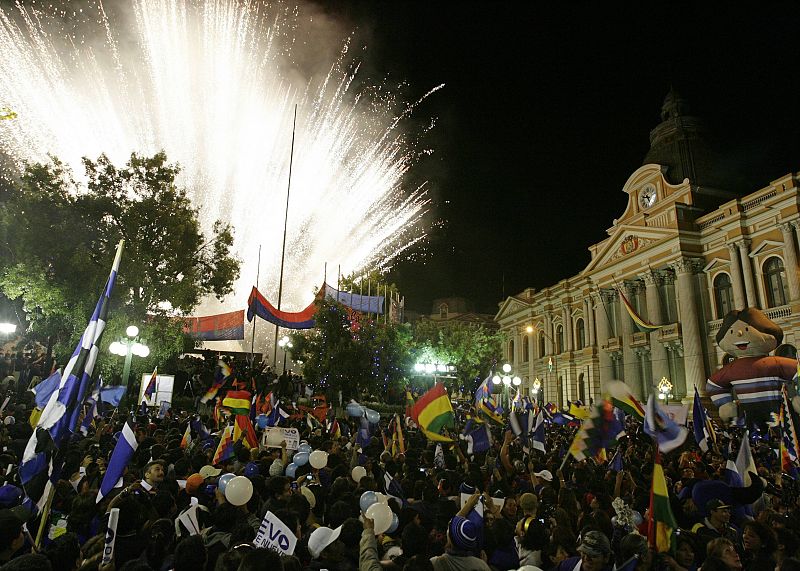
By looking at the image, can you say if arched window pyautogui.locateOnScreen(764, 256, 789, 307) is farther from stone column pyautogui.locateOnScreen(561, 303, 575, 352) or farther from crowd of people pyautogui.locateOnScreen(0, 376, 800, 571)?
crowd of people pyautogui.locateOnScreen(0, 376, 800, 571)

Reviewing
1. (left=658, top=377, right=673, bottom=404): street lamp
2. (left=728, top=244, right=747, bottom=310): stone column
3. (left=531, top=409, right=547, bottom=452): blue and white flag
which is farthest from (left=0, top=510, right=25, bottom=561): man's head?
(left=658, top=377, right=673, bottom=404): street lamp

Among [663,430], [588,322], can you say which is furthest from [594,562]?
[588,322]

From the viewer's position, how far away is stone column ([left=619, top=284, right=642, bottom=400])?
4256 cm

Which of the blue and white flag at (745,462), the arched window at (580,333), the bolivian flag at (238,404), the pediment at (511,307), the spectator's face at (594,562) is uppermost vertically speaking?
the pediment at (511,307)

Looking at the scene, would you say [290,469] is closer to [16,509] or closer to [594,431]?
[16,509]

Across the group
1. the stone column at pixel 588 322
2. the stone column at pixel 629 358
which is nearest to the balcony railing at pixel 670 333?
the stone column at pixel 629 358

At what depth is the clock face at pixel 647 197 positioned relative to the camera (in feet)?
145

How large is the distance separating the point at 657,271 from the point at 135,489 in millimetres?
42179

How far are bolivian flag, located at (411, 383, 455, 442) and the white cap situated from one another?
4.77m

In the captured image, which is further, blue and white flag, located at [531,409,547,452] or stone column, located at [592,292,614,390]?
stone column, located at [592,292,614,390]

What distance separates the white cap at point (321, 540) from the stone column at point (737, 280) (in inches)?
1474

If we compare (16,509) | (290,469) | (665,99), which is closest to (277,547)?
(16,509)

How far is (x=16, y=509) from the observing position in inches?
196

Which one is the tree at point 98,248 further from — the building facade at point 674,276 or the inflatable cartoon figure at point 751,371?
the building facade at point 674,276
